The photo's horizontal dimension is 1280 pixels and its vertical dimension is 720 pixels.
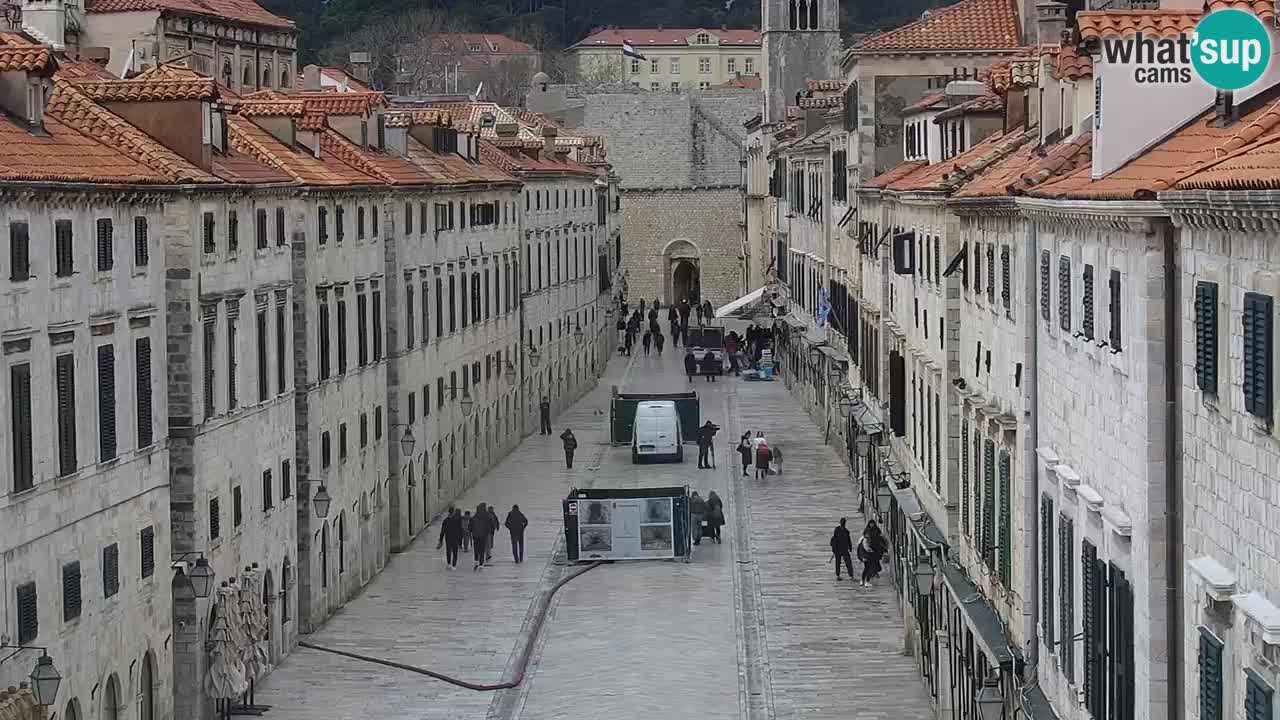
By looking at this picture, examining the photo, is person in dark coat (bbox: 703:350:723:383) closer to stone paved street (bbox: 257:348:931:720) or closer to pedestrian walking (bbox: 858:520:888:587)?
stone paved street (bbox: 257:348:931:720)

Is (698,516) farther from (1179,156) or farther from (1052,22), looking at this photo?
(1179,156)

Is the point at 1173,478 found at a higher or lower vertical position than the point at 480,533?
higher

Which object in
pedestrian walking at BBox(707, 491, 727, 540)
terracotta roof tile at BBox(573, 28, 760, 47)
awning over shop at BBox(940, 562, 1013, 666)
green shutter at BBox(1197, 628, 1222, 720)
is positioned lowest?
pedestrian walking at BBox(707, 491, 727, 540)

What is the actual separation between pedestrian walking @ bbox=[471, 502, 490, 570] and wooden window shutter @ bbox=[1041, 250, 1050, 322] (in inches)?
1052

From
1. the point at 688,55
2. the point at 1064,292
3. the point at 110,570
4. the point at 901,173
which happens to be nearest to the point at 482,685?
the point at 110,570

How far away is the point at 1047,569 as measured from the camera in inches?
879

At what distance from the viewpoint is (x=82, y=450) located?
28.6 metres

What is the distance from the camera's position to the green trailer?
2682 inches

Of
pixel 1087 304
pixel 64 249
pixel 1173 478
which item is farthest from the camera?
pixel 64 249

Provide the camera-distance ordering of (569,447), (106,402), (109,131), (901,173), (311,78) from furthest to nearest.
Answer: (311,78), (569,447), (901,173), (109,131), (106,402)

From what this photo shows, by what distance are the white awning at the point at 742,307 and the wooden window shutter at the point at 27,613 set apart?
223 feet

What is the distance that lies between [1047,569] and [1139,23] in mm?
5407

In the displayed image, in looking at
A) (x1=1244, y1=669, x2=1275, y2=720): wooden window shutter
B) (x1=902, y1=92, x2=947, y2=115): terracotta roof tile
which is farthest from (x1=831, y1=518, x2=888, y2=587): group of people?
(x1=1244, y1=669, x2=1275, y2=720): wooden window shutter

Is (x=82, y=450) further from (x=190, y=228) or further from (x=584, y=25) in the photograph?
(x=584, y=25)
